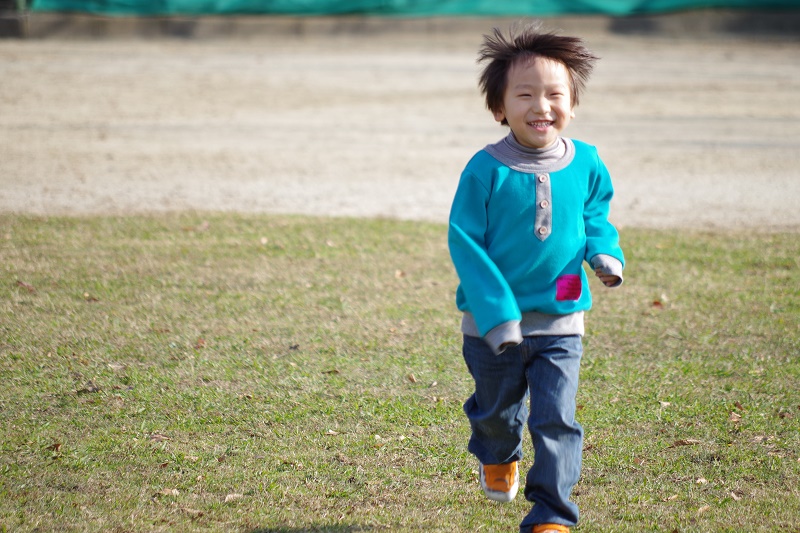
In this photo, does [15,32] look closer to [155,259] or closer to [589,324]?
[155,259]

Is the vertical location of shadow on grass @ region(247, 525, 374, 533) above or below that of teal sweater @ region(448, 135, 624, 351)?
below

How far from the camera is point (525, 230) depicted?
2.93 metres

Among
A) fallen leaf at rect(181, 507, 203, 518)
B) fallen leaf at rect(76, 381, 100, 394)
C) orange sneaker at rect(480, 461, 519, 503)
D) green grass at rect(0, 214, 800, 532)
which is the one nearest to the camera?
orange sneaker at rect(480, 461, 519, 503)

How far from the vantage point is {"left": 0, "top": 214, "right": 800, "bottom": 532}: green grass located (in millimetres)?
3371

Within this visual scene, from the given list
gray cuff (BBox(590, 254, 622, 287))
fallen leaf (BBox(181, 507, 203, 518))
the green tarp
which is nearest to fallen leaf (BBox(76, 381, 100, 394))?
fallen leaf (BBox(181, 507, 203, 518))

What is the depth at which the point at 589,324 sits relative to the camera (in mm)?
5449

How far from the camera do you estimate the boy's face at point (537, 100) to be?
9.66 feet

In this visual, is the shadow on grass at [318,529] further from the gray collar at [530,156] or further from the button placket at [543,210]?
the gray collar at [530,156]

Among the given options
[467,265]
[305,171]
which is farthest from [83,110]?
[467,265]

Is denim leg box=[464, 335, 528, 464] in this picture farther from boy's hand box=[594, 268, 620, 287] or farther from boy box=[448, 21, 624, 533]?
boy's hand box=[594, 268, 620, 287]

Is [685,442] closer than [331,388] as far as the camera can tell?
Yes

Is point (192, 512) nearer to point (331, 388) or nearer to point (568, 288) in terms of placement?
point (331, 388)

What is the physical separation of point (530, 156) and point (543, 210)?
0.18 m

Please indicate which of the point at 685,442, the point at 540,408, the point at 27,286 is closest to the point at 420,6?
the point at 27,286
